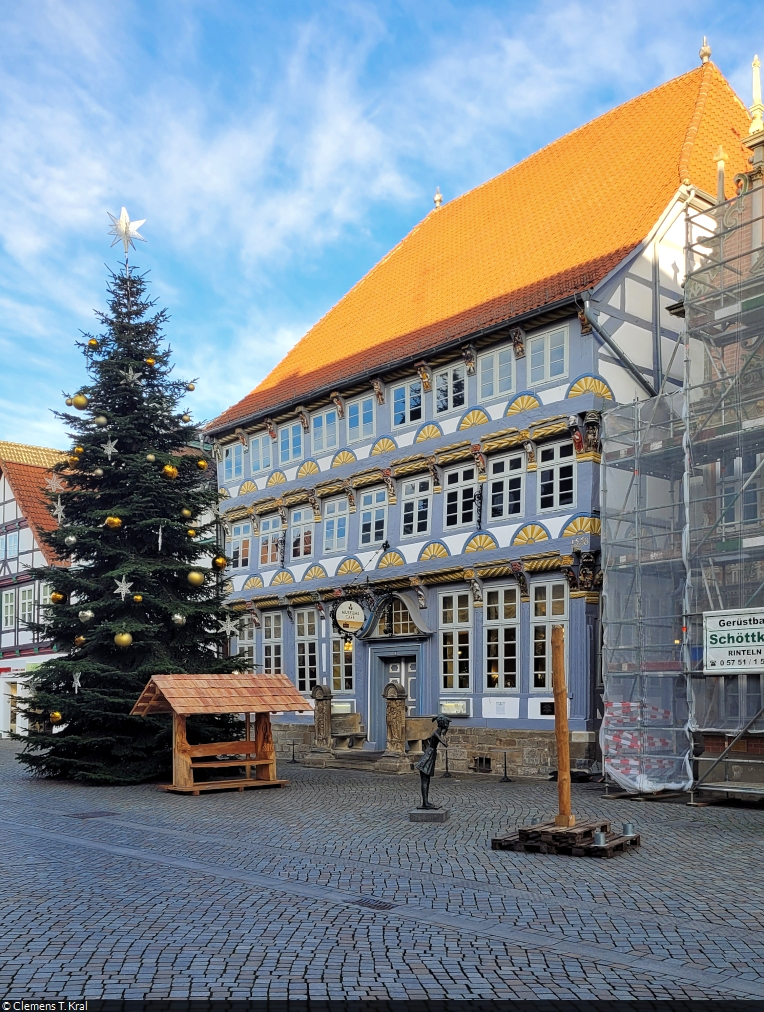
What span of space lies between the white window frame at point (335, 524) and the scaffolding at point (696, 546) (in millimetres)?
9346

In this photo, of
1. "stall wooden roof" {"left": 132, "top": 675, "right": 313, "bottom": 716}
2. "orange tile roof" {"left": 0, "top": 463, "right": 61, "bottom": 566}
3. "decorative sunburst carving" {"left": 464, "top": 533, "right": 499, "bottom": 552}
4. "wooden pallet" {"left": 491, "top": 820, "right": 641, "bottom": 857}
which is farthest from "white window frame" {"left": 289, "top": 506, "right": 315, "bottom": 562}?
"wooden pallet" {"left": 491, "top": 820, "right": 641, "bottom": 857}

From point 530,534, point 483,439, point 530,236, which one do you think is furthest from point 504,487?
point 530,236

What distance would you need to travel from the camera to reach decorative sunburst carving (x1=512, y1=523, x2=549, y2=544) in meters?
22.5

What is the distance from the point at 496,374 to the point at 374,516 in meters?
5.19

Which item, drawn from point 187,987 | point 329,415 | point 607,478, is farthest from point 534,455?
point 187,987

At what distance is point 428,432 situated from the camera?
2584 centimetres

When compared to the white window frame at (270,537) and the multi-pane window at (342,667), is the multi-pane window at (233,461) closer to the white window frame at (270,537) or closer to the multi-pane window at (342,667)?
the white window frame at (270,537)

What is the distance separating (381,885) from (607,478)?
11779 millimetres

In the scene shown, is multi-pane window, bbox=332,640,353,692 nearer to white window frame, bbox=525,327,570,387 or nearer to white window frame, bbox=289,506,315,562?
white window frame, bbox=289,506,315,562

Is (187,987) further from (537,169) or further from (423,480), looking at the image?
(537,169)

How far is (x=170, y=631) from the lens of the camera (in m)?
23.6

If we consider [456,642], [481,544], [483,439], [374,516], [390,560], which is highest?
[483,439]

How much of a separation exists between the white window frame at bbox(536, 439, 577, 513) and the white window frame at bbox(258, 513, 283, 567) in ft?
33.1

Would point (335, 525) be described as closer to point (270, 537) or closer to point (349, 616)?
point (270, 537)
